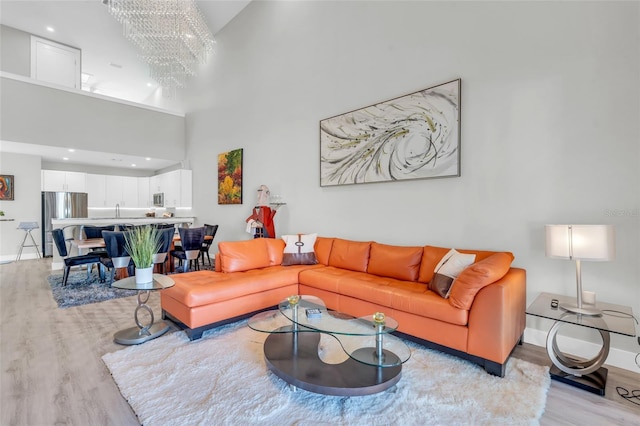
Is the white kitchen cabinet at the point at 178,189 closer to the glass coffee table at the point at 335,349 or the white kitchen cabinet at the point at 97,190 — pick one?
the white kitchen cabinet at the point at 97,190

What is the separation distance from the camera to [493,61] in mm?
2881

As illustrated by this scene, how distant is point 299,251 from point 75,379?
2.48 meters

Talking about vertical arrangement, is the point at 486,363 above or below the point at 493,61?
below

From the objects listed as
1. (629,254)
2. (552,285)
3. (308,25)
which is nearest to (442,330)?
(552,285)

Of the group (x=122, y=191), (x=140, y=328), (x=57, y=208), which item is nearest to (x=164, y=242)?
(x=140, y=328)

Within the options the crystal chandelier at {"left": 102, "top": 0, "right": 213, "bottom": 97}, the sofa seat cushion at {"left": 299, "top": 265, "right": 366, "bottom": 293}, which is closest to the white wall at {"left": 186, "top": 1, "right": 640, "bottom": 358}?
the sofa seat cushion at {"left": 299, "top": 265, "right": 366, "bottom": 293}

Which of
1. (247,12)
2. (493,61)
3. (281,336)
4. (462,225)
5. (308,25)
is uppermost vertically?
(247,12)

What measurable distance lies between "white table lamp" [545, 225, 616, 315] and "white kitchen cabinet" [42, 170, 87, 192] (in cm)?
1044

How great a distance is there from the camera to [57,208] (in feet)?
24.7

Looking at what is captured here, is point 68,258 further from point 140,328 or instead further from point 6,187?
point 6,187

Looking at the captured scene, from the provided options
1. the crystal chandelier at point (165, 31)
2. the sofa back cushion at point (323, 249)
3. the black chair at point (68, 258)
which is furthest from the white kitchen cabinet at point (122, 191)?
the sofa back cushion at point (323, 249)

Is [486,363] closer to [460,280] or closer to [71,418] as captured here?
[460,280]

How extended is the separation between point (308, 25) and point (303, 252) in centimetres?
365

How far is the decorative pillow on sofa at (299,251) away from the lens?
3902 mm
